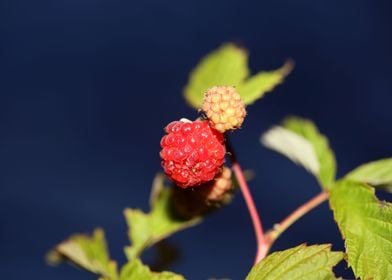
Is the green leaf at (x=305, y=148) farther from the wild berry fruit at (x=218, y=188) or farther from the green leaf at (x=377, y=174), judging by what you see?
the wild berry fruit at (x=218, y=188)

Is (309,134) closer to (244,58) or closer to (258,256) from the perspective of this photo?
(244,58)

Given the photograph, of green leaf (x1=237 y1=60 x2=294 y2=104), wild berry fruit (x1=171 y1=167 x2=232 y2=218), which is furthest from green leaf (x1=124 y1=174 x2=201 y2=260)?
green leaf (x1=237 y1=60 x2=294 y2=104)

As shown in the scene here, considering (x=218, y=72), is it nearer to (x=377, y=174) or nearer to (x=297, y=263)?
(x=377, y=174)

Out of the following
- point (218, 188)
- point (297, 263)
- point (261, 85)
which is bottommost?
point (297, 263)

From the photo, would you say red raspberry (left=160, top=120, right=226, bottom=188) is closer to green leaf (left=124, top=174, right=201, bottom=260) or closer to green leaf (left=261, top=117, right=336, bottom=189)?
green leaf (left=124, top=174, right=201, bottom=260)

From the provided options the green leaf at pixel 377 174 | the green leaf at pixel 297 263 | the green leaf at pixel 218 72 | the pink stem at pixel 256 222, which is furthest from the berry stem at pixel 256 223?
the green leaf at pixel 218 72

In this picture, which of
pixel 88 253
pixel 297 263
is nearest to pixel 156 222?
pixel 88 253
